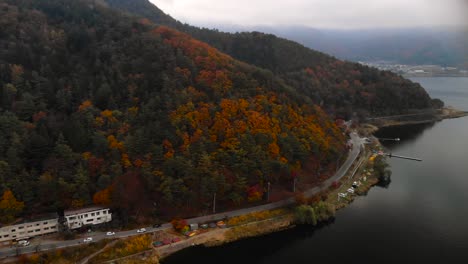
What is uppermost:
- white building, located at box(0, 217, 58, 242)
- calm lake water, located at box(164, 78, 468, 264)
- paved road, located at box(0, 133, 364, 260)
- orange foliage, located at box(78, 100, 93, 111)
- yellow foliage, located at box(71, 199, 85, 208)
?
orange foliage, located at box(78, 100, 93, 111)

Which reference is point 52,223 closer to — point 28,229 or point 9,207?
point 28,229

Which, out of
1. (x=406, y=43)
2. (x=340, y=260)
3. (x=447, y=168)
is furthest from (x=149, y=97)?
(x=406, y=43)

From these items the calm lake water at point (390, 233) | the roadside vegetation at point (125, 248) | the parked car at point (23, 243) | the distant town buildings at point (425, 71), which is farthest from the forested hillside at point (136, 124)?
the distant town buildings at point (425, 71)

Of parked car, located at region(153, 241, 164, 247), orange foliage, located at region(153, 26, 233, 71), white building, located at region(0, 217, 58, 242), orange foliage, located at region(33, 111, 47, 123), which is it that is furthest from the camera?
orange foliage, located at region(153, 26, 233, 71)

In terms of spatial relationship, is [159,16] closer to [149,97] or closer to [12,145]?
[149,97]

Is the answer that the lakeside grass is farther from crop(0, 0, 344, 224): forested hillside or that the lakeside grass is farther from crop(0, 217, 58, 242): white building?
crop(0, 0, 344, 224): forested hillside

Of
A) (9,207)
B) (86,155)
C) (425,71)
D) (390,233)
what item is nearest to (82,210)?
(9,207)

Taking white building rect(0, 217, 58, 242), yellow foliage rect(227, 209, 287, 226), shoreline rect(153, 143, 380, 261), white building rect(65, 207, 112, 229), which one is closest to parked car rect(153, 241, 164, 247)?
shoreline rect(153, 143, 380, 261)
